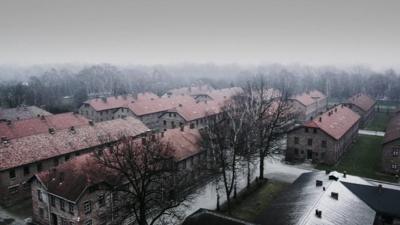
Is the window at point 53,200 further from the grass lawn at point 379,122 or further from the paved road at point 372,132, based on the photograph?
the grass lawn at point 379,122

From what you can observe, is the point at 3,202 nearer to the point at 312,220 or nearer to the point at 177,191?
A: the point at 177,191

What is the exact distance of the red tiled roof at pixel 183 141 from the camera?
137ft

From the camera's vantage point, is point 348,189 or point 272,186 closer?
point 348,189

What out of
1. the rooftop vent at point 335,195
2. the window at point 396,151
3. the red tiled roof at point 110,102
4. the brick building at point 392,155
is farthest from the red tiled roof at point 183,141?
the red tiled roof at point 110,102

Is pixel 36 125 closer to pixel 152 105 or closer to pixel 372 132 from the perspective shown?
pixel 152 105

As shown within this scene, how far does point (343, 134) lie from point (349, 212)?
28293mm

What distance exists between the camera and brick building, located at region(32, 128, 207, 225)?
1164 inches

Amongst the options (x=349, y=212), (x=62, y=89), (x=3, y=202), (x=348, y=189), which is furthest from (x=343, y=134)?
(x=62, y=89)

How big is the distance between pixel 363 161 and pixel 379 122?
3941cm

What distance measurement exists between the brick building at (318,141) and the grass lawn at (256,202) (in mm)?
11648

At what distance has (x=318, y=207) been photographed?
26.4m

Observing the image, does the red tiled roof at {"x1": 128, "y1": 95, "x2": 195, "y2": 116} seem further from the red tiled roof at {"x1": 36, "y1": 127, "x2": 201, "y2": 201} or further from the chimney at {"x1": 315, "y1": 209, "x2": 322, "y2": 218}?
the chimney at {"x1": 315, "y1": 209, "x2": 322, "y2": 218}

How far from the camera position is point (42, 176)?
3253 cm

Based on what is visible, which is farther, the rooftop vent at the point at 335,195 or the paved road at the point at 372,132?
the paved road at the point at 372,132
